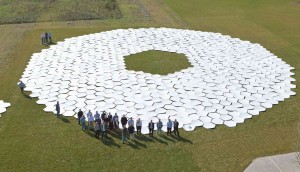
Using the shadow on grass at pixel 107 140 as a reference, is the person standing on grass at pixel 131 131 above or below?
above

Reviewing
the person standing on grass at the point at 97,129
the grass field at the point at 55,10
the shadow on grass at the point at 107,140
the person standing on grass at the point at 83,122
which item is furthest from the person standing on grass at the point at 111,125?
the grass field at the point at 55,10

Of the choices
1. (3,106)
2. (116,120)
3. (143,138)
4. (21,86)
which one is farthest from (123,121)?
(21,86)

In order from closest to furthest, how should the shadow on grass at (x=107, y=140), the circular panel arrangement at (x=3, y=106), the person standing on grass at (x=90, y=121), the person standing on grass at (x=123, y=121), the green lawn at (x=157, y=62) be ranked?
1. the shadow on grass at (x=107, y=140)
2. the person standing on grass at (x=123, y=121)
3. the person standing on grass at (x=90, y=121)
4. the circular panel arrangement at (x=3, y=106)
5. the green lawn at (x=157, y=62)

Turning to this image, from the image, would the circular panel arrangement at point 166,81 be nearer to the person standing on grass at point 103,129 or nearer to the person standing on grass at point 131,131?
the person standing on grass at point 131,131

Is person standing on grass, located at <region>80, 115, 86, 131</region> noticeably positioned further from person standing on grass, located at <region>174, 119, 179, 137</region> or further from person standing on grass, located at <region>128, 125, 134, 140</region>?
person standing on grass, located at <region>174, 119, 179, 137</region>

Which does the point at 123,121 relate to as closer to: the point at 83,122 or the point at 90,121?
the point at 90,121

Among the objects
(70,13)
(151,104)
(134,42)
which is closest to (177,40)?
(134,42)
